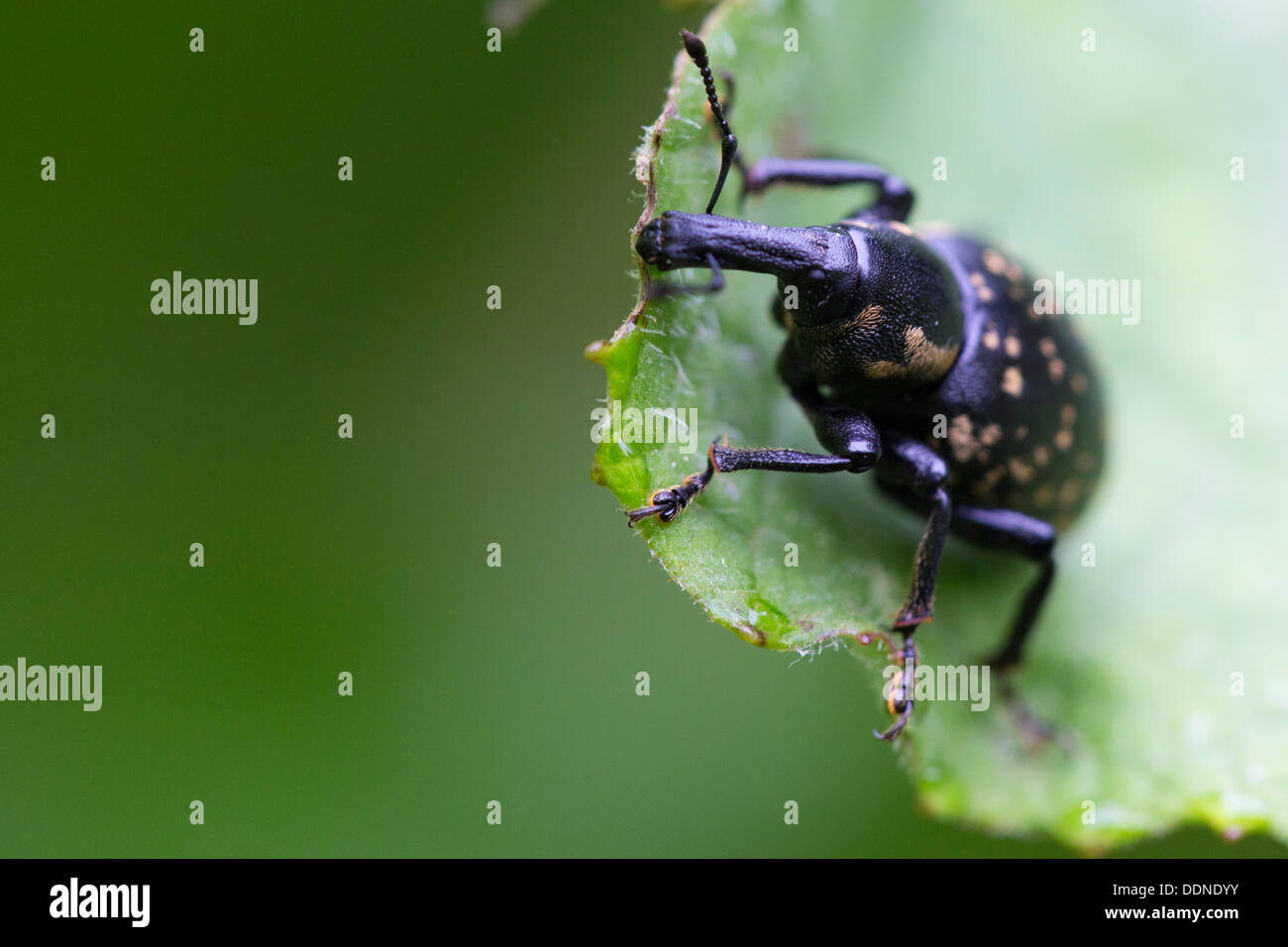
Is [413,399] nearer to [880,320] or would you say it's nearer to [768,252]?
[768,252]

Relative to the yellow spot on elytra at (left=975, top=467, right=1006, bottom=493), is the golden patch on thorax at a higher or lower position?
higher

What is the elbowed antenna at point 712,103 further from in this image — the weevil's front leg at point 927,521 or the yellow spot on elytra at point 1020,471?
the yellow spot on elytra at point 1020,471

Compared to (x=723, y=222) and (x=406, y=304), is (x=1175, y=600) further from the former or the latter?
(x=406, y=304)

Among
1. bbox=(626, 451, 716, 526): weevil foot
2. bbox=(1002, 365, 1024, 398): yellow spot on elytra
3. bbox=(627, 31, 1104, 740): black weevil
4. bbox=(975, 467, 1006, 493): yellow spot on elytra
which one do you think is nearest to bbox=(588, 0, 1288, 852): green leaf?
bbox=(626, 451, 716, 526): weevil foot

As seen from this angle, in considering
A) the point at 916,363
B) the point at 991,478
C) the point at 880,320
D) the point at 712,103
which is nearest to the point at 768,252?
the point at 712,103

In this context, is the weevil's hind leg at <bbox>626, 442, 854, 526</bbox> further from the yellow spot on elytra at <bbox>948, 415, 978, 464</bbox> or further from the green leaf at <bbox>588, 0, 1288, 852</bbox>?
the yellow spot on elytra at <bbox>948, 415, 978, 464</bbox>
